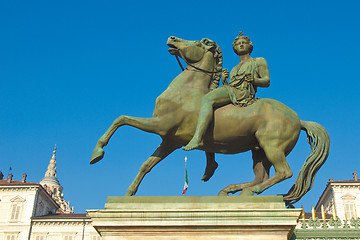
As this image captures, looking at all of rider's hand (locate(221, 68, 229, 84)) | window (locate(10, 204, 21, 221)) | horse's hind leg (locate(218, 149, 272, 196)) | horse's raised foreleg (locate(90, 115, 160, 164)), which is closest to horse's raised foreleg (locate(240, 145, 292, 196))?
horse's hind leg (locate(218, 149, 272, 196))

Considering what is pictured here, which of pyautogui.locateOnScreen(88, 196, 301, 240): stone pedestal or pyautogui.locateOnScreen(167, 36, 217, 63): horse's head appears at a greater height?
pyautogui.locateOnScreen(167, 36, 217, 63): horse's head

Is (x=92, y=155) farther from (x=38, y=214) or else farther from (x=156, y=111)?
(x=38, y=214)

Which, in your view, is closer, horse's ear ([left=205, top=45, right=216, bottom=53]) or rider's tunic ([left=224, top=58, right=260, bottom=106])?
rider's tunic ([left=224, top=58, right=260, bottom=106])

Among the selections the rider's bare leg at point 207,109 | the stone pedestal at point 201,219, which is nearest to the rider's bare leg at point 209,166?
the rider's bare leg at point 207,109

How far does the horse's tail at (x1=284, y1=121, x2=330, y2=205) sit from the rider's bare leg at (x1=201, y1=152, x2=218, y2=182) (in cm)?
142

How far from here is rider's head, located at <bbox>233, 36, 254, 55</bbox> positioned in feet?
26.9

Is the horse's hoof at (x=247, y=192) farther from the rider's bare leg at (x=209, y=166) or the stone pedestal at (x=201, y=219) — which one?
the rider's bare leg at (x=209, y=166)

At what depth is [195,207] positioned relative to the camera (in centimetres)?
641

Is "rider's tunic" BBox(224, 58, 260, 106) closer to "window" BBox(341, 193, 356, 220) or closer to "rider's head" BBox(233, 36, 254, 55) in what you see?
"rider's head" BBox(233, 36, 254, 55)

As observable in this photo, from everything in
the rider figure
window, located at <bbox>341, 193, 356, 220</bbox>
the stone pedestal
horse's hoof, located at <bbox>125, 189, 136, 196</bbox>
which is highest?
window, located at <bbox>341, 193, 356, 220</bbox>

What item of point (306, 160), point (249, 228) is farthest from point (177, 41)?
point (249, 228)

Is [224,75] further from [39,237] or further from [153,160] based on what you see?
[39,237]

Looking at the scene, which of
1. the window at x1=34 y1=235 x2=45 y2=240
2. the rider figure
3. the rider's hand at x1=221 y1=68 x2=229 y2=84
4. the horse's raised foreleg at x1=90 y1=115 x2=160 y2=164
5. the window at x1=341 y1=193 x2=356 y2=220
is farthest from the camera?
the window at x1=34 y1=235 x2=45 y2=240

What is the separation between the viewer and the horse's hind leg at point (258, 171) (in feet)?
23.5
